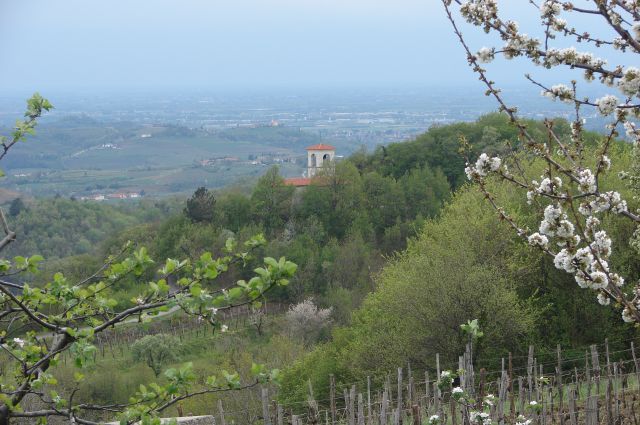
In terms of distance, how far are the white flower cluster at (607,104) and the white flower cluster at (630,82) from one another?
0.65 ft

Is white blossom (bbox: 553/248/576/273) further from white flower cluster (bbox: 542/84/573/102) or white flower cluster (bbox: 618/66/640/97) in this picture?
white flower cluster (bbox: 542/84/573/102)

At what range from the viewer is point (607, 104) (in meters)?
4.14

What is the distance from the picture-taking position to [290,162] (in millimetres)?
149500

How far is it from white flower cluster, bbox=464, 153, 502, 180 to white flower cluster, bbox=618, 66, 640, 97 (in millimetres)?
772

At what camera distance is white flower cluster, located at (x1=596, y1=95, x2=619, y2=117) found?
4.13 m

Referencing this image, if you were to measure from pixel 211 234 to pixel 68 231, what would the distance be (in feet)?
123

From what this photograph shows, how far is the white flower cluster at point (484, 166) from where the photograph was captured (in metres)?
4.43

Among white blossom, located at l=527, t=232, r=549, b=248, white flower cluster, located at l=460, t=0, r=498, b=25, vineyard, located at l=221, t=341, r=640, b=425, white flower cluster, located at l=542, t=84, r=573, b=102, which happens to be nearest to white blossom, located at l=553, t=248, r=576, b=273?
white blossom, located at l=527, t=232, r=549, b=248

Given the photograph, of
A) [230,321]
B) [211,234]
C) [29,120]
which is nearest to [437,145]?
[211,234]

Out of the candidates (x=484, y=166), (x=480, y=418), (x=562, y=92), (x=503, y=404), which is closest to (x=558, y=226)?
(x=484, y=166)

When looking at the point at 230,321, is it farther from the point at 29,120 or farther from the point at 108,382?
the point at 29,120

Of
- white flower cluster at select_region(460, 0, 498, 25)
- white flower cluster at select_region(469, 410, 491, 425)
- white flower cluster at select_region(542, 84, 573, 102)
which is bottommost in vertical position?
white flower cluster at select_region(469, 410, 491, 425)

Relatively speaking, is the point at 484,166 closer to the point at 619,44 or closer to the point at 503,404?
the point at 619,44

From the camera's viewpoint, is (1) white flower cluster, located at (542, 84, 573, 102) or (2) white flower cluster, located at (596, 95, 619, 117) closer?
(2) white flower cluster, located at (596, 95, 619, 117)
